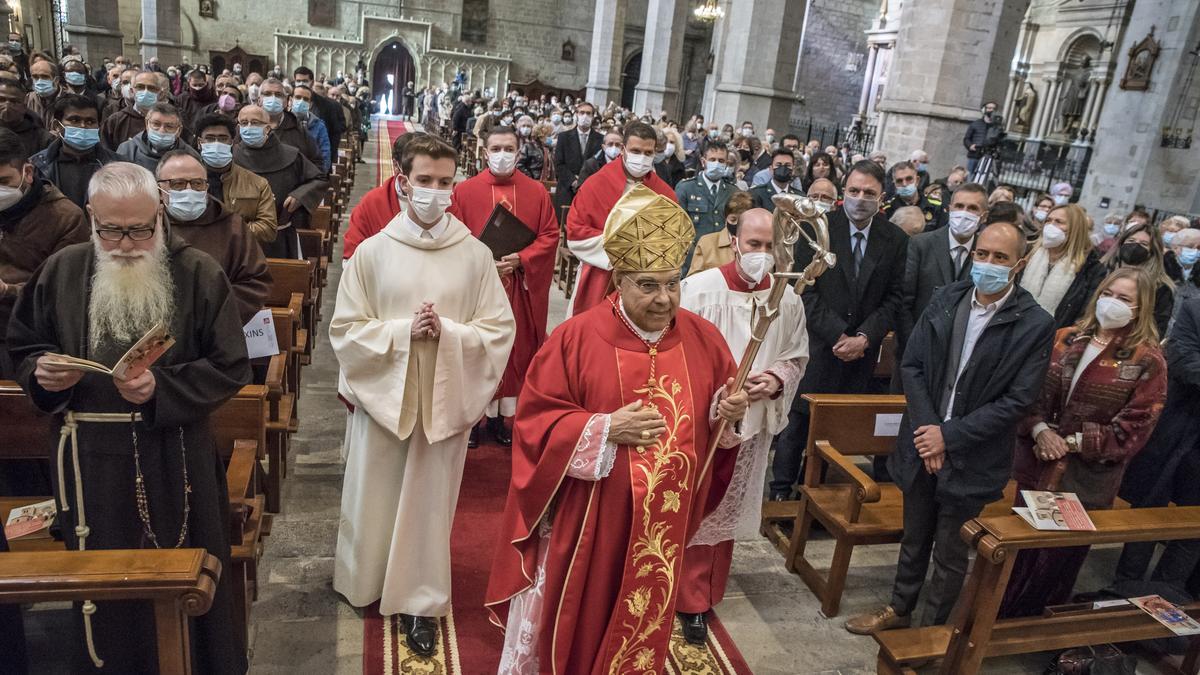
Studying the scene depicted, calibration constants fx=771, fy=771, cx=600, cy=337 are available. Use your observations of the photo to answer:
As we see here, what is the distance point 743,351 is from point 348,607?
2.05 m

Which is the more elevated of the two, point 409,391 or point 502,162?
point 502,162

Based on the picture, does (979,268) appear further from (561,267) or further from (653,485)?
(561,267)

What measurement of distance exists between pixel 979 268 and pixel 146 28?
1939 cm

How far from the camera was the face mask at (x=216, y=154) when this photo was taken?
177 inches

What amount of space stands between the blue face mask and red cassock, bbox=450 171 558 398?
3106mm

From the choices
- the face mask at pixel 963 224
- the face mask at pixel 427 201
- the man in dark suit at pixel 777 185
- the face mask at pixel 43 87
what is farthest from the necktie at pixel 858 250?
the face mask at pixel 43 87

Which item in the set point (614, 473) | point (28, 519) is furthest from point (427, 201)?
→ point (28, 519)

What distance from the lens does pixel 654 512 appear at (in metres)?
2.44

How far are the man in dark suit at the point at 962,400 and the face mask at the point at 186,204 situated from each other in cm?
314

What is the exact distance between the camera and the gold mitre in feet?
7.53

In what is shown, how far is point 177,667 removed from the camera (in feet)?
6.85

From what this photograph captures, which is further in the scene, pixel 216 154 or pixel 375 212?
pixel 216 154

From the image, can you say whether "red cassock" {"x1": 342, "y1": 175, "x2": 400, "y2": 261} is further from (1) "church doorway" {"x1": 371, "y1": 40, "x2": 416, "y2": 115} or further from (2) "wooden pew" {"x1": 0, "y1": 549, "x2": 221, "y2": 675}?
(1) "church doorway" {"x1": 371, "y1": 40, "x2": 416, "y2": 115}

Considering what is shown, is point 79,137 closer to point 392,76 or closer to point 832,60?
point 832,60
